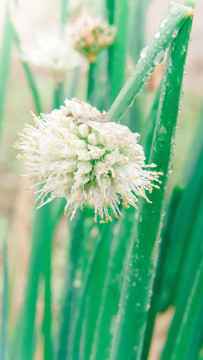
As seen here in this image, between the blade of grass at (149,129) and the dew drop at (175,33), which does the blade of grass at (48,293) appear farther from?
the dew drop at (175,33)

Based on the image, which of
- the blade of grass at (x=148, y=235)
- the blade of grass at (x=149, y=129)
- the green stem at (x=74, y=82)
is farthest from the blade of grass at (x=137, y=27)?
the blade of grass at (x=148, y=235)

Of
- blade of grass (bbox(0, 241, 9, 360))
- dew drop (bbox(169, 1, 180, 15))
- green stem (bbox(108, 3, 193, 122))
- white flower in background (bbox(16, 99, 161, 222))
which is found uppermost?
dew drop (bbox(169, 1, 180, 15))

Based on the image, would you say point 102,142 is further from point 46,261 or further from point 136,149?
point 46,261

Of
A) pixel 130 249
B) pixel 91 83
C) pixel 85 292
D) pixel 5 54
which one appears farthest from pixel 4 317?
pixel 5 54

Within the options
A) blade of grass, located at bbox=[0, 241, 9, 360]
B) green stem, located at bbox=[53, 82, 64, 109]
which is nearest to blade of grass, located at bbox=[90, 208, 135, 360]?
blade of grass, located at bbox=[0, 241, 9, 360]

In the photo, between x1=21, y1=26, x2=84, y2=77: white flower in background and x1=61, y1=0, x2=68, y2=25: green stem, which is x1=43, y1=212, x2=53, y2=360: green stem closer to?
x1=21, y1=26, x2=84, y2=77: white flower in background
